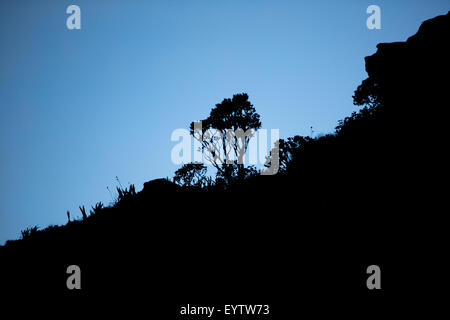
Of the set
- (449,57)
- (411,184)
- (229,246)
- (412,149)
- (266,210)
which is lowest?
(229,246)

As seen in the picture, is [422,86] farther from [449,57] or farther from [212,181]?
[212,181]

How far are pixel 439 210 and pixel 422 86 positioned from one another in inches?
174

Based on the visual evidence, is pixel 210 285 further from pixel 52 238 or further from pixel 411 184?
pixel 52 238

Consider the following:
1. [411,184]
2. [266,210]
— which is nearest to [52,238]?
[266,210]

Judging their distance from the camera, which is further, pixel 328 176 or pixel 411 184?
pixel 328 176

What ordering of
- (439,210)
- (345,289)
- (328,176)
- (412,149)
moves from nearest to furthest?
(345,289) → (439,210) → (412,149) → (328,176)

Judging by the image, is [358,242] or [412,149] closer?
[358,242]

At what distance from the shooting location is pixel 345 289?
3326 millimetres

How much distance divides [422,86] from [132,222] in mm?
8502

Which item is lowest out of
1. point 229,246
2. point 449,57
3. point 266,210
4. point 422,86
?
point 229,246

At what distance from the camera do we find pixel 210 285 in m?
3.88

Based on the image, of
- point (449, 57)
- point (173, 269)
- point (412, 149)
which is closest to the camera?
point (173, 269)

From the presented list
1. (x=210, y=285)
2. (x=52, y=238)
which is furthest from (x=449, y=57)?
(x=52, y=238)

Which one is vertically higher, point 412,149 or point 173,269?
point 412,149
